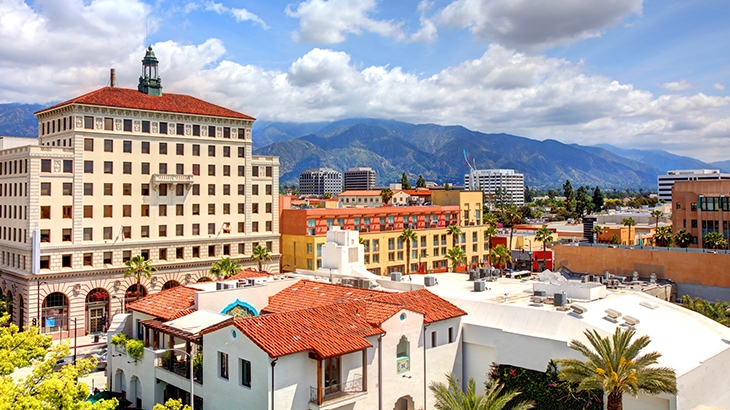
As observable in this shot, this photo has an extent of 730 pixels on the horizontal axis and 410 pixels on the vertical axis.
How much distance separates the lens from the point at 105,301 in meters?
75.4

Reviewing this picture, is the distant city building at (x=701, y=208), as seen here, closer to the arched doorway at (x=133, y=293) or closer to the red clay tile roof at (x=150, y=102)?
the red clay tile roof at (x=150, y=102)

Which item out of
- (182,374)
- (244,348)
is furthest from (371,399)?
(182,374)

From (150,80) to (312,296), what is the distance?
5701 cm

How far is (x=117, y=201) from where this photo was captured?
3088 inches

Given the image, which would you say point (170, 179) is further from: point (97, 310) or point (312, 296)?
point (312, 296)

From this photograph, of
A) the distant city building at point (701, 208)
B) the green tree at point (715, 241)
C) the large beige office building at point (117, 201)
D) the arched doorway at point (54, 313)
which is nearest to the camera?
the arched doorway at point (54, 313)

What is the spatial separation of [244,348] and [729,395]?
3089cm

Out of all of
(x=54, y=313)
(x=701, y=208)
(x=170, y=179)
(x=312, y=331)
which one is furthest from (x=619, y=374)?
(x=701, y=208)

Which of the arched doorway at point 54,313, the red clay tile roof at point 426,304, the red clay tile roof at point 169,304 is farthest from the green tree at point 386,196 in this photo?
the red clay tile roof at point 426,304

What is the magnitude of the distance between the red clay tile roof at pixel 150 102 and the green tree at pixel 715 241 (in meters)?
75.8

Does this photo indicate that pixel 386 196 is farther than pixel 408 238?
Yes

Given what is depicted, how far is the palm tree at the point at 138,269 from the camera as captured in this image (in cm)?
7369

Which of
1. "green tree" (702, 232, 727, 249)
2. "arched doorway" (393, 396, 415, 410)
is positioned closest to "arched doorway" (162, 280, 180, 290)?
"arched doorway" (393, 396, 415, 410)

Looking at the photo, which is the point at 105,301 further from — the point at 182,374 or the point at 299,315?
the point at 299,315
